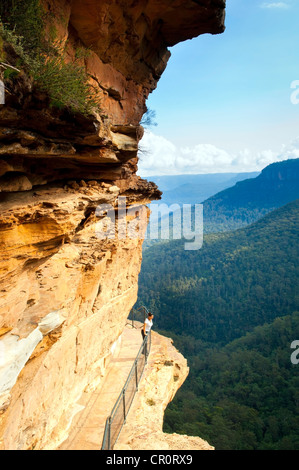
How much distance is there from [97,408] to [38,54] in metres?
8.34

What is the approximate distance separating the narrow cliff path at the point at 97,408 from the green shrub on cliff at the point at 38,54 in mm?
7222

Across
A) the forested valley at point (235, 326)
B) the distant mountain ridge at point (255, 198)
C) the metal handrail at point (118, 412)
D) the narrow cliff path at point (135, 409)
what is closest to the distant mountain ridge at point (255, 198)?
the distant mountain ridge at point (255, 198)

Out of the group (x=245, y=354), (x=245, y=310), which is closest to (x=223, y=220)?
(x=245, y=310)

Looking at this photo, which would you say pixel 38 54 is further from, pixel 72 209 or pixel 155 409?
pixel 155 409

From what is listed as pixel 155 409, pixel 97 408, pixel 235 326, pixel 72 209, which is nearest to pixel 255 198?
pixel 235 326

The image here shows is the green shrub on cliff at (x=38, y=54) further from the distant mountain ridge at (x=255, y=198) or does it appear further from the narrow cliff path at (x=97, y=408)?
the distant mountain ridge at (x=255, y=198)

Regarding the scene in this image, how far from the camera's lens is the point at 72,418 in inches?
290

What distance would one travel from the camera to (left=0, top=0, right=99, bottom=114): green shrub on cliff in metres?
3.85

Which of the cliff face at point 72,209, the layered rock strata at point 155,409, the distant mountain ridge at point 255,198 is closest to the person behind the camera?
the cliff face at point 72,209

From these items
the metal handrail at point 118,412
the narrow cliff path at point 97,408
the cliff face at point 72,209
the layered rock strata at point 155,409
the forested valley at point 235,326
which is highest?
the cliff face at point 72,209

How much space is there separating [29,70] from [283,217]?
94229mm

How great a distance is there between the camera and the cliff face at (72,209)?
4.20m

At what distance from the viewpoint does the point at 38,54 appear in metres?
4.39

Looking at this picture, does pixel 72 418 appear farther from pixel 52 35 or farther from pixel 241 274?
pixel 241 274
